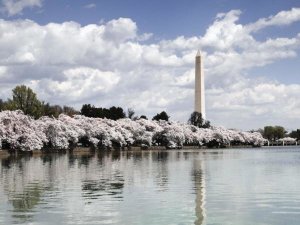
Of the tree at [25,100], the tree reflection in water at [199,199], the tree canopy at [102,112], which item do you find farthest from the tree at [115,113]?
the tree reflection in water at [199,199]

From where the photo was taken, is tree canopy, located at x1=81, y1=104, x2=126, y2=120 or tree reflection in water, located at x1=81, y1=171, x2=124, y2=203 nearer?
tree reflection in water, located at x1=81, y1=171, x2=124, y2=203

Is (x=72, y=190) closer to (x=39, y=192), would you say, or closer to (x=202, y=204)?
(x=39, y=192)

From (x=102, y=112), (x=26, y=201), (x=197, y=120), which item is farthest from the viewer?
(x=197, y=120)

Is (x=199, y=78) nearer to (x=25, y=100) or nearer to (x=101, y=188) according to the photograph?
(x=25, y=100)

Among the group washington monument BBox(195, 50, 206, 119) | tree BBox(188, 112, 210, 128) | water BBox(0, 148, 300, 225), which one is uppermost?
washington monument BBox(195, 50, 206, 119)

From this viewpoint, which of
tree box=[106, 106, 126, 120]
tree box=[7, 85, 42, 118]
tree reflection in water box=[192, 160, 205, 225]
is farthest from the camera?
tree box=[106, 106, 126, 120]

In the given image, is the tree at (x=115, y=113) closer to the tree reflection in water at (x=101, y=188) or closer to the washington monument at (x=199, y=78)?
the washington monument at (x=199, y=78)

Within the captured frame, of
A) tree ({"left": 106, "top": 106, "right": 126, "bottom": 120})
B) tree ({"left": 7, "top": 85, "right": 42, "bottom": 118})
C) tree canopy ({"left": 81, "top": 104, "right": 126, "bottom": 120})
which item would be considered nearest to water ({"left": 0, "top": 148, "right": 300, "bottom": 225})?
tree ({"left": 7, "top": 85, "right": 42, "bottom": 118})

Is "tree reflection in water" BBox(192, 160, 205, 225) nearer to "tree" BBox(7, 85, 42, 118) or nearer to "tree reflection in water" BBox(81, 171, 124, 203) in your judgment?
"tree reflection in water" BBox(81, 171, 124, 203)

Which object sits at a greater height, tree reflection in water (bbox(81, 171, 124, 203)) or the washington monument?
the washington monument

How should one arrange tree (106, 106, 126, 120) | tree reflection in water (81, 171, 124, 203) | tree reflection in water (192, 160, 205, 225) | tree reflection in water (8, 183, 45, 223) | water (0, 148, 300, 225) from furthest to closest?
tree (106, 106, 126, 120) → tree reflection in water (81, 171, 124, 203) → tree reflection in water (8, 183, 45, 223) → water (0, 148, 300, 225) → tree reflection in water (192, 160, 205, 225)

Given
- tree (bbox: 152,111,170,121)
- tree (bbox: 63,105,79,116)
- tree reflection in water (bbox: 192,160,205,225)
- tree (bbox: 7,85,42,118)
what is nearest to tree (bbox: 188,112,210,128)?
tree (bbox: 152,111,170,121)

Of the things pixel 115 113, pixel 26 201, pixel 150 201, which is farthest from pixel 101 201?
pixel 115 113

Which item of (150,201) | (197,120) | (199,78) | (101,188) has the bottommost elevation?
(150,201)
